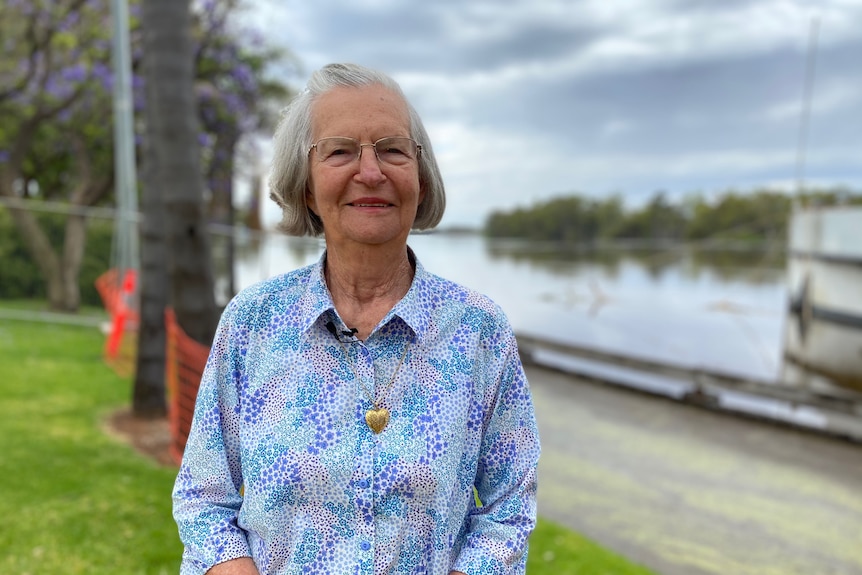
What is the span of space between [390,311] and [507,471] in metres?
0.44

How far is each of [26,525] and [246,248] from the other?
8005mm

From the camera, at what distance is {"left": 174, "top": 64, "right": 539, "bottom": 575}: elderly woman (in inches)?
52.7

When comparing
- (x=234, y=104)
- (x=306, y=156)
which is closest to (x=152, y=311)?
(x=306, y=156)

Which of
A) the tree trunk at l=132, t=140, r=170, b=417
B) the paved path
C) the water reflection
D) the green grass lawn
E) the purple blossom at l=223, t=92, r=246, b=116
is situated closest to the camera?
the green grass lawn

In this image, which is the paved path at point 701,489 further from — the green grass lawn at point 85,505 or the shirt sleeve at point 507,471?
the shirt sleeve at point 507,471

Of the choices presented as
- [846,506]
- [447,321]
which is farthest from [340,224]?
[846,506]

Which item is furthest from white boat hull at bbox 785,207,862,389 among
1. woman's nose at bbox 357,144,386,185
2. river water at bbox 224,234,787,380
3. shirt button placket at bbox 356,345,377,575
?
shirt button placket at bbox 356,345,377,575

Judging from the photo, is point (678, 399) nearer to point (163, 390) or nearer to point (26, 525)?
point (163, 390)

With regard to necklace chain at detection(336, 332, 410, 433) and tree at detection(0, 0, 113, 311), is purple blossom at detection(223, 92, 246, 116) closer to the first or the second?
tree at detection(0, 0, 113, 311)

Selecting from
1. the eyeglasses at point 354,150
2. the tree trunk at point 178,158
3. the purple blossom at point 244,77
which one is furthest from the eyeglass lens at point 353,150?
the purple blossom at point 244,77

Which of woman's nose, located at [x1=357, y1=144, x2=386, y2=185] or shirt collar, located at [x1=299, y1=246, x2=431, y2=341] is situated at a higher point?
woman's nose, located at [x1=357, y1=144, x2=386, y2=185]

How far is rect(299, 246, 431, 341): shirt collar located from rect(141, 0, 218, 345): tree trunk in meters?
3.72

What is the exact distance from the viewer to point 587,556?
12.3 feet

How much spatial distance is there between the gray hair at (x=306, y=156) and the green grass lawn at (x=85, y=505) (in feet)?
7.72
